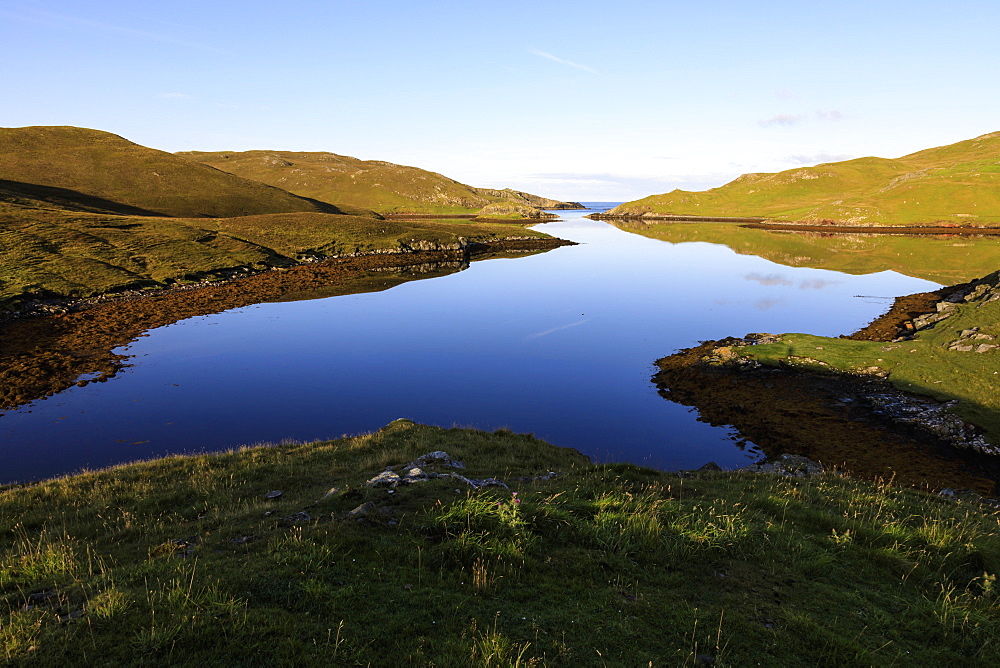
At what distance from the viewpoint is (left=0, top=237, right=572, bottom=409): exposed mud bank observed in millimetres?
29609

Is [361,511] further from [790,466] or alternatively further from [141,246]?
[141,246]

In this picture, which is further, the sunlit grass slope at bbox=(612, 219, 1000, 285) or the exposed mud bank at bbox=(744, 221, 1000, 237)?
the exposed mud bank at bbox=(744, 221, 1000, 237)

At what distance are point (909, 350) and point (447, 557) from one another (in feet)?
125

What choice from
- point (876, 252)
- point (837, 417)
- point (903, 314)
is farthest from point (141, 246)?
point (876, 252)

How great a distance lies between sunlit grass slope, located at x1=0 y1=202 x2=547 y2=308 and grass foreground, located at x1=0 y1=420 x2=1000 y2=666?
53.0m

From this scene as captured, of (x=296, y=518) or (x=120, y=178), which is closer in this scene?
(x=296, y=518)

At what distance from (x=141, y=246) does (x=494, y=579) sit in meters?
88.3

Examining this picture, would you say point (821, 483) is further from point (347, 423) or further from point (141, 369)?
point (141, 369)

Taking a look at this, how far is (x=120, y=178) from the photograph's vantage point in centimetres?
15138

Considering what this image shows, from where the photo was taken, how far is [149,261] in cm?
6644

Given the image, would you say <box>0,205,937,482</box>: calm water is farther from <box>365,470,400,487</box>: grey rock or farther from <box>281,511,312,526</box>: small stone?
<box>281,511,312,526</box>: small stone

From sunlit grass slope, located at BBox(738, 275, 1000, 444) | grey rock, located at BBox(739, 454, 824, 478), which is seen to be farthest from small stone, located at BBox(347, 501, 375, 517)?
sunlit grass slope, located at BBox(738, 275, 1000, 444)

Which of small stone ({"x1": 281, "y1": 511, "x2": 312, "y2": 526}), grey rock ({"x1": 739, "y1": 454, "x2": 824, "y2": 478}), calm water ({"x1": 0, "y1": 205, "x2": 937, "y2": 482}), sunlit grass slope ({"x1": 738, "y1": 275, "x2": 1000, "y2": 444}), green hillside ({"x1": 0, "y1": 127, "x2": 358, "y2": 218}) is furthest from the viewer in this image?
green hillside ({"x1": 0, "y1": 127, "x2": 358, "y2": 218})

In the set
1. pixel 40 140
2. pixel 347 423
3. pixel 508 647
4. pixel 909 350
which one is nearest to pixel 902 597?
pixel 508 647
